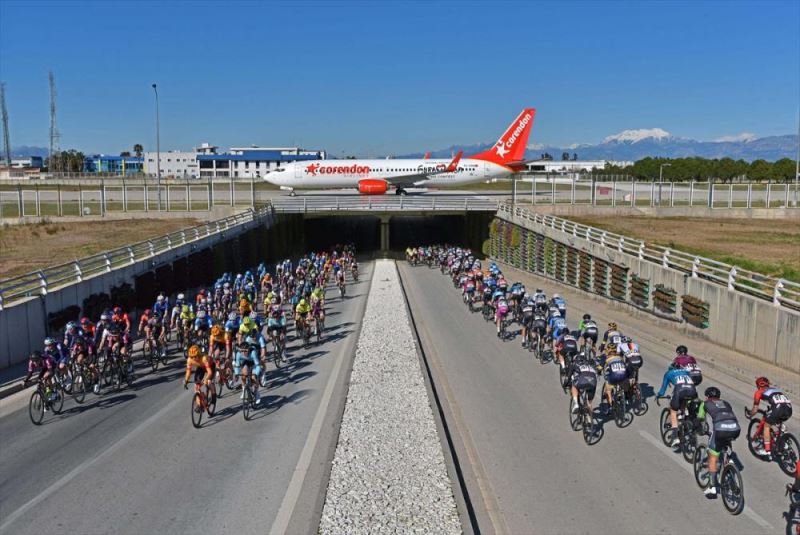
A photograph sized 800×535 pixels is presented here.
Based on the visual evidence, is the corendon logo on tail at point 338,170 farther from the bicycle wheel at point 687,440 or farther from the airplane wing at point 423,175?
the bicycle wheel at point 687,440

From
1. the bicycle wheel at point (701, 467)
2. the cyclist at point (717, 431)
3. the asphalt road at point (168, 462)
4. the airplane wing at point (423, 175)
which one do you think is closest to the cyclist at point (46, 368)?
the asphalt road at point (168, 462)

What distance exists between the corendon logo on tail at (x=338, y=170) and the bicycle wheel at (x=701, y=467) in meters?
58.5

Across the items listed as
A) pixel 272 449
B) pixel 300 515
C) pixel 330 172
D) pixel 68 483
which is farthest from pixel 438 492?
pixel 330 172

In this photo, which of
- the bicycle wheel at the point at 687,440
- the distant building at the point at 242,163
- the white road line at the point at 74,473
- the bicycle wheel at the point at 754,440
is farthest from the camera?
the distant building at the point at 242,163

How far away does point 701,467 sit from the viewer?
38.3 feet

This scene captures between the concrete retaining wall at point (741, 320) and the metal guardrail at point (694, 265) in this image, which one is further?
the metal guardrail at point (694, 265)

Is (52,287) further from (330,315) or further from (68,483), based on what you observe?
(68,483)

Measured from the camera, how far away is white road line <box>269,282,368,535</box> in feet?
33.4

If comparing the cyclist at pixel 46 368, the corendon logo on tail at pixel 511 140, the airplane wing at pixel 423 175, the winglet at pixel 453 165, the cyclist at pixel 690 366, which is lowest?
the cyclist at pixel 46 368

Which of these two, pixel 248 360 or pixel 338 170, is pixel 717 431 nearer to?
pixel 248 360

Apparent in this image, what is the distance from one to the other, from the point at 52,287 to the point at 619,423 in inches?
658

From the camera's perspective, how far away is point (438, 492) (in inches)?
439

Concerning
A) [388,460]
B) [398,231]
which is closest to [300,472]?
[388,460]

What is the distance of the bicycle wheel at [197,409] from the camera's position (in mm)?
14562
